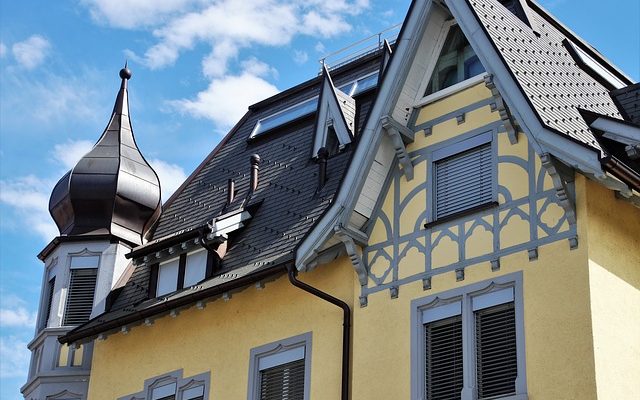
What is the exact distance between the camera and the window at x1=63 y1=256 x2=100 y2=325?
984 inches

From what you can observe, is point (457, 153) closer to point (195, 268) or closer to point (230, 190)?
point (195, 268)

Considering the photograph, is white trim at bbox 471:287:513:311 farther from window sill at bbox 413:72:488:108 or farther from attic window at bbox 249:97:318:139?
attic window at bbox 249:97:318:139

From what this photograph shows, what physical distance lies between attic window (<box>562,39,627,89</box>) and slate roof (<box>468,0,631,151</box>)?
15cm

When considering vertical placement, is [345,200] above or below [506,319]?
above

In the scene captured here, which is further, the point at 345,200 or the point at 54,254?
the point at 54,254

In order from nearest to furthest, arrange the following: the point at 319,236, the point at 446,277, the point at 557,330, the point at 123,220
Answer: the point at 557,330 < the point at 446,277 < the point at 319,236 < the point at 123,220

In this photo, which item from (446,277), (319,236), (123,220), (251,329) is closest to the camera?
(446,277)

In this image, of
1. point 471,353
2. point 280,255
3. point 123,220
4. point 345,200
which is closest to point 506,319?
point 471,353

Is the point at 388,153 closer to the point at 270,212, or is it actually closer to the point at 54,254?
the point at 270,212

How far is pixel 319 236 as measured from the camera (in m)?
19.9

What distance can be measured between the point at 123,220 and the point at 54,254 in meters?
1.61

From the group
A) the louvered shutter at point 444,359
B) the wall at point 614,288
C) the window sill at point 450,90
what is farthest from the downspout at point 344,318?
the wall at point 614,288

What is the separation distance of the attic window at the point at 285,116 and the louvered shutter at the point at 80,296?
4.70 m

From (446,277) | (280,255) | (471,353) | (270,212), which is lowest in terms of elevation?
(471,353)
